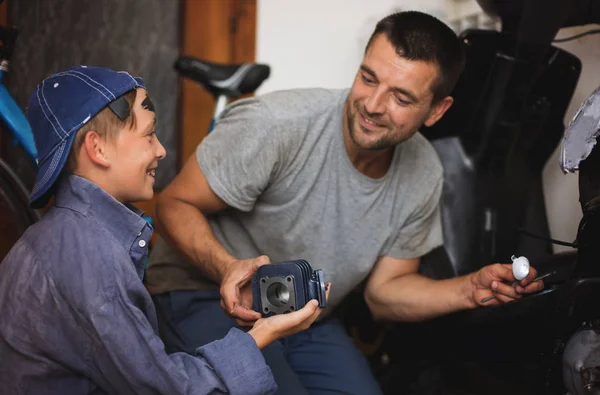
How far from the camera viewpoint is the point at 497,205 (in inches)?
66.6

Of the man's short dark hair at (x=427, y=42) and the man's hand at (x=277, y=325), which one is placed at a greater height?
the man's short dark hair at (x=427, y=42)

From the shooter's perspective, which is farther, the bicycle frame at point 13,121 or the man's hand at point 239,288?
the bicycle frame at point 13,121

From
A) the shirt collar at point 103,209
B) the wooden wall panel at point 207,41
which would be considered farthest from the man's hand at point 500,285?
the wooden wall panel at point 207,41

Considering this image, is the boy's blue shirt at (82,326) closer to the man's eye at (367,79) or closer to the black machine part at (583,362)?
Answer: the black machine part at (583,362)

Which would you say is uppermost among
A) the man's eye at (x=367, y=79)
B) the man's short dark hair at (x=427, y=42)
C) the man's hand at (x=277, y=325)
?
the man's short dark hair at (x=427, y=42)

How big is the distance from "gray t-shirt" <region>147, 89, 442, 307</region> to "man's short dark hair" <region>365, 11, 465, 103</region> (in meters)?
0.18

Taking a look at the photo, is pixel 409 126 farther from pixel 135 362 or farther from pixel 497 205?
pixel 135 362

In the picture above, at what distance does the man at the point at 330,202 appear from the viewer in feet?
4.43

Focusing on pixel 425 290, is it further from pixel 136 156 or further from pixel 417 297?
pixel 136 156

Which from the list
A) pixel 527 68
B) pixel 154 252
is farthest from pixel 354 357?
pixel 527 68

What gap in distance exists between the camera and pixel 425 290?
147 centimetres

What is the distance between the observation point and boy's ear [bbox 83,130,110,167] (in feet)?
3.13

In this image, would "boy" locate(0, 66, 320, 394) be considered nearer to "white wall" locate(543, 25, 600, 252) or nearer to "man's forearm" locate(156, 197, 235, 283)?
"man's forearm" locate(156, 197, 235, 283)

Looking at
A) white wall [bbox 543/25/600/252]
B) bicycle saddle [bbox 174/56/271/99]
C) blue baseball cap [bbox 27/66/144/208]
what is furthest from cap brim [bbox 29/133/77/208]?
white wall [bbox 543/25/600/252]
